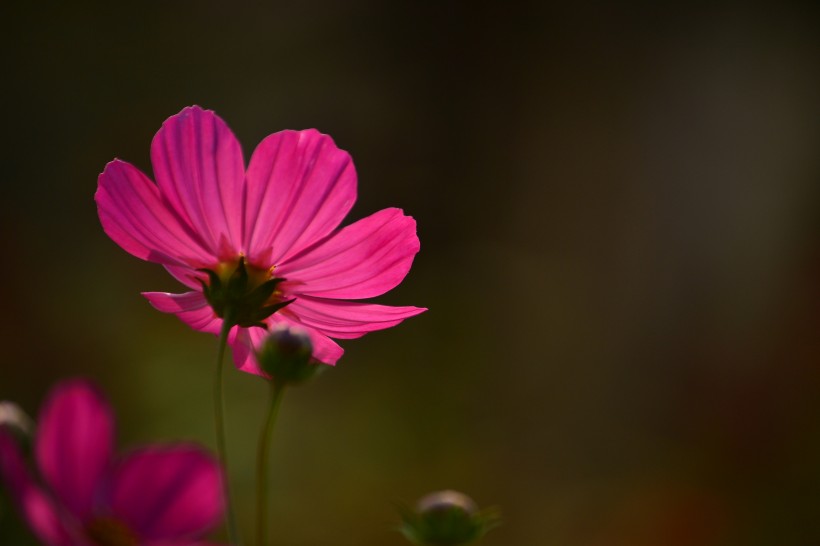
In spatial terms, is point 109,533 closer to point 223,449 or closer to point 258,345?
point 223,449

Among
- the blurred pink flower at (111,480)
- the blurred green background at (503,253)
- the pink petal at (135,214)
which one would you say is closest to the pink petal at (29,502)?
the blurred pink flower at (111,480)

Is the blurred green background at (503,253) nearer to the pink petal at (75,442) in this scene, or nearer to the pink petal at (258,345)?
the pink petal at (258,345)

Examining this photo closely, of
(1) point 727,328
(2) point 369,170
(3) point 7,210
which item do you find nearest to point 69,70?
(3) point 7,210

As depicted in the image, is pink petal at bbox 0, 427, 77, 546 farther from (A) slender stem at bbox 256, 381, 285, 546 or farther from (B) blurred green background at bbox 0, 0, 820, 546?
(B) blurred green background at bbox 0, 0, 820, 546

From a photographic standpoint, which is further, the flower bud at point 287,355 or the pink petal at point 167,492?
the flower bud at point 287,355

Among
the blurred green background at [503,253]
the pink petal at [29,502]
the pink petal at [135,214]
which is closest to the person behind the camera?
the pink petal at [29,502]

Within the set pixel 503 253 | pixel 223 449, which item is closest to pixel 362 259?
pixel 223 449

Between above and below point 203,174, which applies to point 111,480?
below
